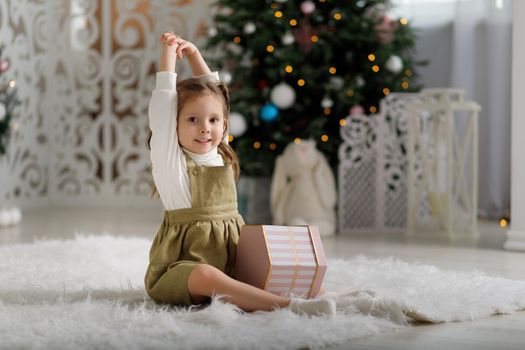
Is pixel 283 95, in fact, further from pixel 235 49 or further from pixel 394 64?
pixel 394 64

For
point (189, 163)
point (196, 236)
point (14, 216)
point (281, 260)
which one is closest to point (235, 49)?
point (14, 216)

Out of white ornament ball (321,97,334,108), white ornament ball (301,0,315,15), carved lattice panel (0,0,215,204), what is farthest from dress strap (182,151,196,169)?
carved lattice panel (0,0,215,204)

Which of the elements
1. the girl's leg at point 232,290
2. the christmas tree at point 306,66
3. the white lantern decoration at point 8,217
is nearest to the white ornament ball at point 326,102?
the christmas tree at point 306,66

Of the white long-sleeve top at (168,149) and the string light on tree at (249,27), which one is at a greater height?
the string light on tree at (249,27)

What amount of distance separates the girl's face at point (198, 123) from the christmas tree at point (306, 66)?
179 cm

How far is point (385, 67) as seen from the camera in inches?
159

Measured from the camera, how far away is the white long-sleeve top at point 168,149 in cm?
207

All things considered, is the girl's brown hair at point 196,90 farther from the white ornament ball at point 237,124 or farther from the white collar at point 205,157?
the white ornament ball at point 237,124

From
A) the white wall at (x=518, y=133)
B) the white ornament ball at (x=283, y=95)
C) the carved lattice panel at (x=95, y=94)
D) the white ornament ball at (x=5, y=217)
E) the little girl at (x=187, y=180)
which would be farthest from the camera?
the carved lattice panel at (x=95, y=94)

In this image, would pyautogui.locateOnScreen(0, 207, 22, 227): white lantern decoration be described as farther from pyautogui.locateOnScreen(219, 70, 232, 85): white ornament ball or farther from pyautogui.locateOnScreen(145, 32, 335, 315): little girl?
pyautogui.locateOnScreen(145, 32, 335, 315): little girl

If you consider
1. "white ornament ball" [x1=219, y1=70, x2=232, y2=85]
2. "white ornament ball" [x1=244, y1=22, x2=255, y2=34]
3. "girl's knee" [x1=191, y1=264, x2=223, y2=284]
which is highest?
"white ornament ball" [x1=244, y1=22, x2=255, y2=34]

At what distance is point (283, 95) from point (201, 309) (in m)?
2.02

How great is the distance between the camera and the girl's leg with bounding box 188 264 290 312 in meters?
1.92

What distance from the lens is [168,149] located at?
207cm
